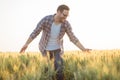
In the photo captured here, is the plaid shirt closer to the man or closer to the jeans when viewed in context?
the man

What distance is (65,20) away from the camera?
7730mm

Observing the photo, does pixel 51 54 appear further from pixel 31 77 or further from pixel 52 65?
pixel 31 77

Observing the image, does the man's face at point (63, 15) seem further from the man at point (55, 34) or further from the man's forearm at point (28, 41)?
the man's forearm at point (28, 41)

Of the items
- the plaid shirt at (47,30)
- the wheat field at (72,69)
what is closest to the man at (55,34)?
the plaid shirt at (47,30)

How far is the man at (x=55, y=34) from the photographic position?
723 cm

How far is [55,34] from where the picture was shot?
7582 millimetres

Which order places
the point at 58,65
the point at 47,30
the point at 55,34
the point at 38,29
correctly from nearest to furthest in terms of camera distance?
the point at 58,65 < the point at 55,34 < the point at 47,30 < the point at 38,29

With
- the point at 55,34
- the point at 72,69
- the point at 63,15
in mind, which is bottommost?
the point at 72,69

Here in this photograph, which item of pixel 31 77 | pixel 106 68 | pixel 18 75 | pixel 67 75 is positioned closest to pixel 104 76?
pixel 106 68

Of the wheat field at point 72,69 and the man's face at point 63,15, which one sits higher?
the man's face at point 63,15

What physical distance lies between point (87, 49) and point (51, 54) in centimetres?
74

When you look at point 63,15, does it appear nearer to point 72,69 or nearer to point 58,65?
point 58,65

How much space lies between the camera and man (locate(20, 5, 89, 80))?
7.23 meters

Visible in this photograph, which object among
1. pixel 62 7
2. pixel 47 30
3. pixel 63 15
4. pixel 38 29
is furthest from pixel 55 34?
pixel 62 7
